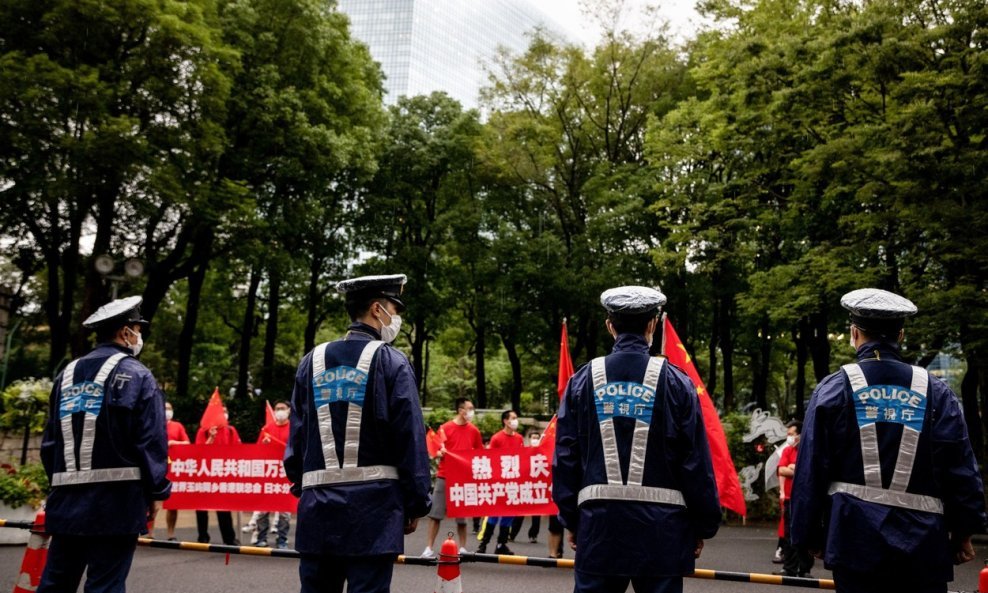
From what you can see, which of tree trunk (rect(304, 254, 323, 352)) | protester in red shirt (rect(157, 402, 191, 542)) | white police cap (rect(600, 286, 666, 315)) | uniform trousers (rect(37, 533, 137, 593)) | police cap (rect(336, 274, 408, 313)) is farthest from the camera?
tree trunk (rect(304, 254, 323, 352))

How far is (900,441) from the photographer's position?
147 inches

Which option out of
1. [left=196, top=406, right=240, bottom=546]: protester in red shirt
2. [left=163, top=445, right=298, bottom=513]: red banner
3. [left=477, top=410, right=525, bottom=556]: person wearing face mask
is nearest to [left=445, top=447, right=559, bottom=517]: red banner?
[left=477, top=410, right=525, bottom=556]: person wearing face mask

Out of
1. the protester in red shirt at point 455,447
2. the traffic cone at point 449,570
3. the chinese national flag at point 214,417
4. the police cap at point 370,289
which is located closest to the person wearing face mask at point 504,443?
the protester in red shirt at point 455,447

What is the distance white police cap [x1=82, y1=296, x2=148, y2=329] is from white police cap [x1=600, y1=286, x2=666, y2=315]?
9.54 feet

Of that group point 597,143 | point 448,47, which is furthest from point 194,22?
point 448,47

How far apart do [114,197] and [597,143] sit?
15729 mm

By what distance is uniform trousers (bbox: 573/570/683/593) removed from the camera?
356cm

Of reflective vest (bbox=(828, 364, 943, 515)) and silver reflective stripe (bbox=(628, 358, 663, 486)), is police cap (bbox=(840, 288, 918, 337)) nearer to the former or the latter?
reflective vest (bbox=(828, 364, 943, 515))

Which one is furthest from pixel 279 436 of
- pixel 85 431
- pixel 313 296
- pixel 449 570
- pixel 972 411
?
pixel 313 296

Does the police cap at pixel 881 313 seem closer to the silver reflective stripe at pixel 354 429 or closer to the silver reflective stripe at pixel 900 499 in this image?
the silver reflective stripe at pixel 900 499

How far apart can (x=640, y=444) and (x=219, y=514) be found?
856cm

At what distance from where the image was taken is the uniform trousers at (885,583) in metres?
3.58

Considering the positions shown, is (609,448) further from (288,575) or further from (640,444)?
(288,575)

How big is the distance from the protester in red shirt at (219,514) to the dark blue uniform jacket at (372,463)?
733cm
